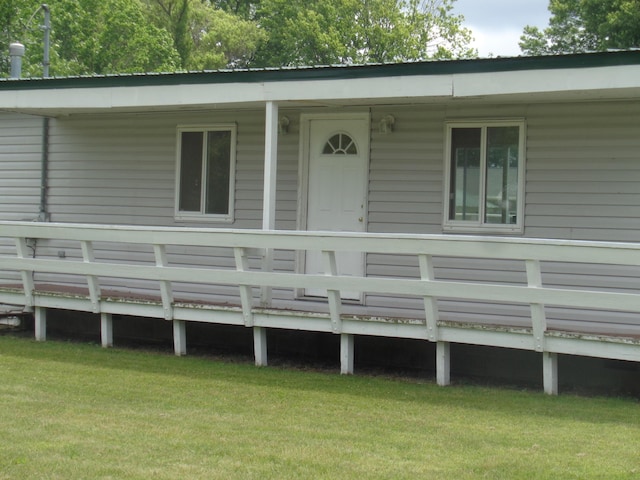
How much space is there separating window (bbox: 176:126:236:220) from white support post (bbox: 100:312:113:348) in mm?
1862

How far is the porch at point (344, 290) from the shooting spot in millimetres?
8789

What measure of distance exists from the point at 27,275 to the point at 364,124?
14.8 ft

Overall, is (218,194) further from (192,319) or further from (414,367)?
(414,367)

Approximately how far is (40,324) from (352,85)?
4.96 metres

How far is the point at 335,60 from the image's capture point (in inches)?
2007

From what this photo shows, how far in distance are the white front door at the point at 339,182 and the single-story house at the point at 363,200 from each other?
0.02 metres

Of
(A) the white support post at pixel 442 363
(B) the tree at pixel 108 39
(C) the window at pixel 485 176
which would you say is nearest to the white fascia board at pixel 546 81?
(C) the window at pixel 485 176

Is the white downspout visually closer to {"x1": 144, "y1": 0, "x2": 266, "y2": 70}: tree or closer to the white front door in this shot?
the white front door

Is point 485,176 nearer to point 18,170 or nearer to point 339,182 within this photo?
point 339,182

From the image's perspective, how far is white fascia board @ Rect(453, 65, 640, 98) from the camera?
362 inches

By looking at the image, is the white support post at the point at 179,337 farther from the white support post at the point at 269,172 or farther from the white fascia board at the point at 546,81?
the white fascia board at the point at 546,81

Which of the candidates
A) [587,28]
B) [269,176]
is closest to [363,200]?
[269,176]

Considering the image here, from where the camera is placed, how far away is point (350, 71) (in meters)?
10.5

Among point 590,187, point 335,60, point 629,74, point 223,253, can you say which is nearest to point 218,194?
point 223,253
